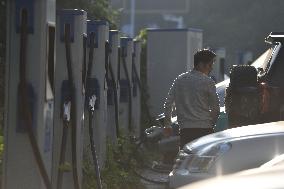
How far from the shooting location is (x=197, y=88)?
380 inches

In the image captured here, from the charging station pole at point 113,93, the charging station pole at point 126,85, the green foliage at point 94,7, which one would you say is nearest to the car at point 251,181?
the charging station pole at point 113,93

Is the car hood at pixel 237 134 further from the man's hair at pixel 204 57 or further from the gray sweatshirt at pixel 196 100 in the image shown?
the man's hair at pixel 204 57

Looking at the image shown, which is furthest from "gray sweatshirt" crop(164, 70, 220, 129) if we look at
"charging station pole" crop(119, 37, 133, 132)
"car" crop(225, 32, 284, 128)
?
"charging station pole" crop(119, 37, 133, 132)

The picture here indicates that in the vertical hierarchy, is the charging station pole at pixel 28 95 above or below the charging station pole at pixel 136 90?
above

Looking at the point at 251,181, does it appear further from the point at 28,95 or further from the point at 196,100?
the point at 196,100

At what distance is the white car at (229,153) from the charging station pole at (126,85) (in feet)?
19.6

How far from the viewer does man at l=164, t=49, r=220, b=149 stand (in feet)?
31.7

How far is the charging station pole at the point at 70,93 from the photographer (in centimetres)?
876

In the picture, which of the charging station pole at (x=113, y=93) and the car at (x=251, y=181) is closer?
the car at (x=251, y=181)

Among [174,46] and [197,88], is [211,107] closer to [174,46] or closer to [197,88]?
[197,88]

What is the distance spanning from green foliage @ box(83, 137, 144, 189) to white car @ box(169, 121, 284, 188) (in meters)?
1.75

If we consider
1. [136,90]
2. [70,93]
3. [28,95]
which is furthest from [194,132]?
[136,90]

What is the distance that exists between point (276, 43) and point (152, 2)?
4939 cm

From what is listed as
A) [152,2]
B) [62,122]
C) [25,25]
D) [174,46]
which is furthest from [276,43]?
[152,2]
